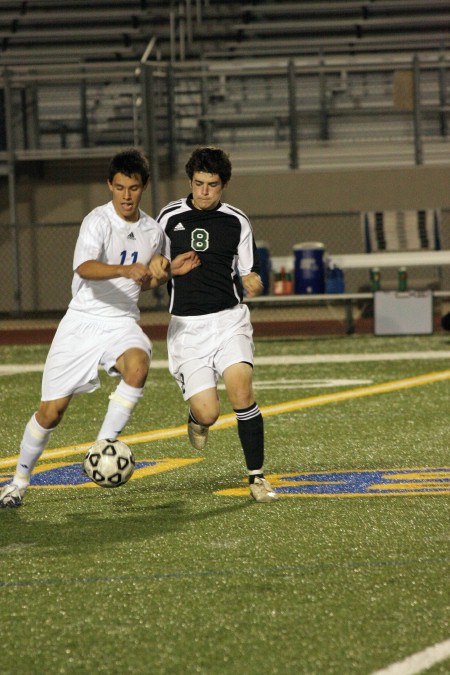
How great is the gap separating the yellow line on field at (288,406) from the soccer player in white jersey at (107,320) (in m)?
1.67

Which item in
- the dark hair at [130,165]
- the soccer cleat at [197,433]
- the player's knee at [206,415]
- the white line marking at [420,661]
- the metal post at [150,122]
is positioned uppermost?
the metal post at [150,122]

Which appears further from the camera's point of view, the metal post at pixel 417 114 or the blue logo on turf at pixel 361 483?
the metal post at pixel 417 114

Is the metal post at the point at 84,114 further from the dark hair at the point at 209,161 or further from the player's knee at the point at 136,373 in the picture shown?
the player's knee at the point at 136,373

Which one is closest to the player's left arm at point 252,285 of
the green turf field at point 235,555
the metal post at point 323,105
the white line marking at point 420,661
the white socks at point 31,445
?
the green turf field at point 235,555

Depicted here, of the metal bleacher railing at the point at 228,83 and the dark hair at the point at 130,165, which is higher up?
the metal bleacher railing at the point at 228,83

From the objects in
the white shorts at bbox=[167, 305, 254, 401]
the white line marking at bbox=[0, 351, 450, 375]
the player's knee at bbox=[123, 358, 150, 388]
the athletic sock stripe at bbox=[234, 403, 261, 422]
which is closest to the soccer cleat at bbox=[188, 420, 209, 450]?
the white shorts at bbox=[167, 305, 254, 401]

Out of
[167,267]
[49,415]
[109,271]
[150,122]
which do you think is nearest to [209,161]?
[167,267]

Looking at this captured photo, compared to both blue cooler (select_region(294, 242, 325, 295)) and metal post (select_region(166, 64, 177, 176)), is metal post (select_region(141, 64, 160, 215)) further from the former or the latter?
blue cooler (select_region(294, 242, 325, 295))

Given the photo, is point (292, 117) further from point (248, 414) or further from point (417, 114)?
point (248, 414)

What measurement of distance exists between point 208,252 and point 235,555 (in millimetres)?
1903

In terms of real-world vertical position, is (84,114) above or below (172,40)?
below

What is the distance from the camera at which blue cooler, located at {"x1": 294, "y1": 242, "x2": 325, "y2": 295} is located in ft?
50.0

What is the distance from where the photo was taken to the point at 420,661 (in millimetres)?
3584

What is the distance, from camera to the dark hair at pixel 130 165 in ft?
19.2
